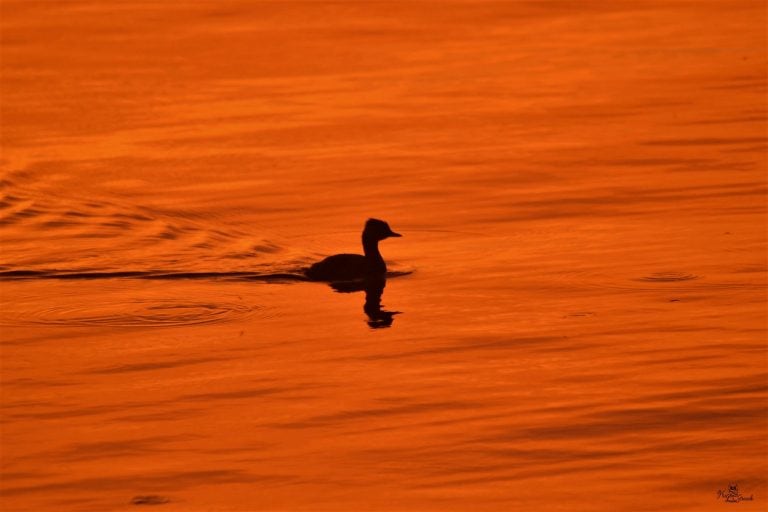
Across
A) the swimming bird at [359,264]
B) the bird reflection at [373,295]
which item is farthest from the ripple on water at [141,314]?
the swimming bird at [359,264]

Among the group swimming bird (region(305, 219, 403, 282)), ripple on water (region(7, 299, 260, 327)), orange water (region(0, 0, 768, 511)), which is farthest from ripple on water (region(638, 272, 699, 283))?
ripple on water (region(7, 299, 260, 327))

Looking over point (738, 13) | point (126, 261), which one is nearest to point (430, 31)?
point (738, 13)

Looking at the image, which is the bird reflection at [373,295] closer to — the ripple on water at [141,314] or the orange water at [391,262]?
the orange water at [391,262]

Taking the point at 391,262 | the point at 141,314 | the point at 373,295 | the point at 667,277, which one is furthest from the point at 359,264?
Answer: the point at 667,277

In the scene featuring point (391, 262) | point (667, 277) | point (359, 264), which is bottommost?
point (667, 277)

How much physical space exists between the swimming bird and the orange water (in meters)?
0.24

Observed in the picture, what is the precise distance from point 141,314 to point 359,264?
8.42 ft

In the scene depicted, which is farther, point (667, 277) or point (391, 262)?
point (391, 262)

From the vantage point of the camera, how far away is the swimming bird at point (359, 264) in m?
17.2

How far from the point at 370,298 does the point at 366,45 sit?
14985 millimetres

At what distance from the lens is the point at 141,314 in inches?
618

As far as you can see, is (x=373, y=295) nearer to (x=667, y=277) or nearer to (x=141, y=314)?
(x=141, y=314)

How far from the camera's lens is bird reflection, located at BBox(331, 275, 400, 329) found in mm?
15500

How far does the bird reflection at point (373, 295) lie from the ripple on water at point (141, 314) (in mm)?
1107
